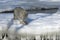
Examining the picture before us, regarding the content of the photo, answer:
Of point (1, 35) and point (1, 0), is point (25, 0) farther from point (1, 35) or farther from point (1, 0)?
point (1, 35)

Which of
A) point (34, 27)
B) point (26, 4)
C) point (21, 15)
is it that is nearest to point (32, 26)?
point (34, 27)

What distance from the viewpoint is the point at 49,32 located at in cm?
256

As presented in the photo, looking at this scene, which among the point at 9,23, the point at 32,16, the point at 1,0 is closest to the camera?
the point at 9,23

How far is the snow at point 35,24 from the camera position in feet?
8.47

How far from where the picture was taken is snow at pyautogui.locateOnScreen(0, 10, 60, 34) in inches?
102

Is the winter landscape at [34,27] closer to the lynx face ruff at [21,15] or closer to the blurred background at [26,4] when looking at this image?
the lynx face ruff at [21,15]

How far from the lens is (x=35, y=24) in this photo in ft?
8.93

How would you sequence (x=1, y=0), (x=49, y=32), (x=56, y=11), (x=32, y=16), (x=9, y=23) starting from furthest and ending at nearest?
(x=1, y=0) < (x=56, y=11) < (x=32, y=16) < (x=9, y=23) < (x=49, y=32)

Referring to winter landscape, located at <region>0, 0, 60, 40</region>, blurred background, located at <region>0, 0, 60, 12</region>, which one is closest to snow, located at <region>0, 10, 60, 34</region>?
winter landscape, located at <region>0, 0, 60, 40</region>

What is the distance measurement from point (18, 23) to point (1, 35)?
0.25 m

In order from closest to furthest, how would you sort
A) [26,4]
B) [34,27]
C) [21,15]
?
[34,27] < [21,15] < [26,4]

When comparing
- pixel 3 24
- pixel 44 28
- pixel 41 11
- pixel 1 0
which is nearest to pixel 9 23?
pixel 3 24

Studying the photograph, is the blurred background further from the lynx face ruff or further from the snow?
the lynx face ruff

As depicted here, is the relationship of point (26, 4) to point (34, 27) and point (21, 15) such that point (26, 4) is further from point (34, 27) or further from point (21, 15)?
point (34, 27)
